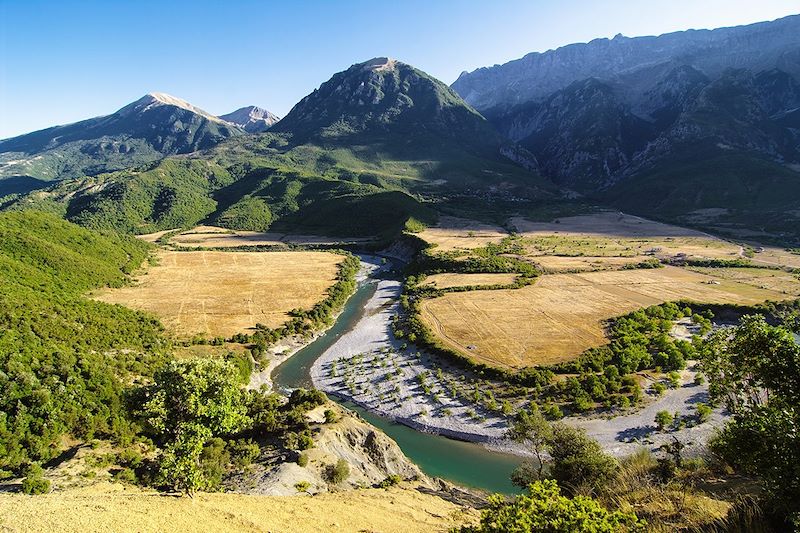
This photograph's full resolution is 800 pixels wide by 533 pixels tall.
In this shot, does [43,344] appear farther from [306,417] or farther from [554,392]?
[554,392]

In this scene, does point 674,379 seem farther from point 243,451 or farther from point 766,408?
point 243,451

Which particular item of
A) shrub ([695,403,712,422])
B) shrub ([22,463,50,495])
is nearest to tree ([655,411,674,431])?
shrub ([695,403,712,422])

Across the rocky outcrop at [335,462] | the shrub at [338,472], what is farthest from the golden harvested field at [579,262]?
the shrub at [338,472]

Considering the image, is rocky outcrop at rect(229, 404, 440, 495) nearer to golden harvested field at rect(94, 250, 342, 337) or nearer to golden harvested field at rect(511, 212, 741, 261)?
golden harvested field at rect(94, 250, 342, 337)

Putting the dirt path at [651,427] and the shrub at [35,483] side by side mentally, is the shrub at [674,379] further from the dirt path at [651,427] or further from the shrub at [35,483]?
the shrub at [35,483]

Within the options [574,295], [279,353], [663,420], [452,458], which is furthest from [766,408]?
[574,295]
